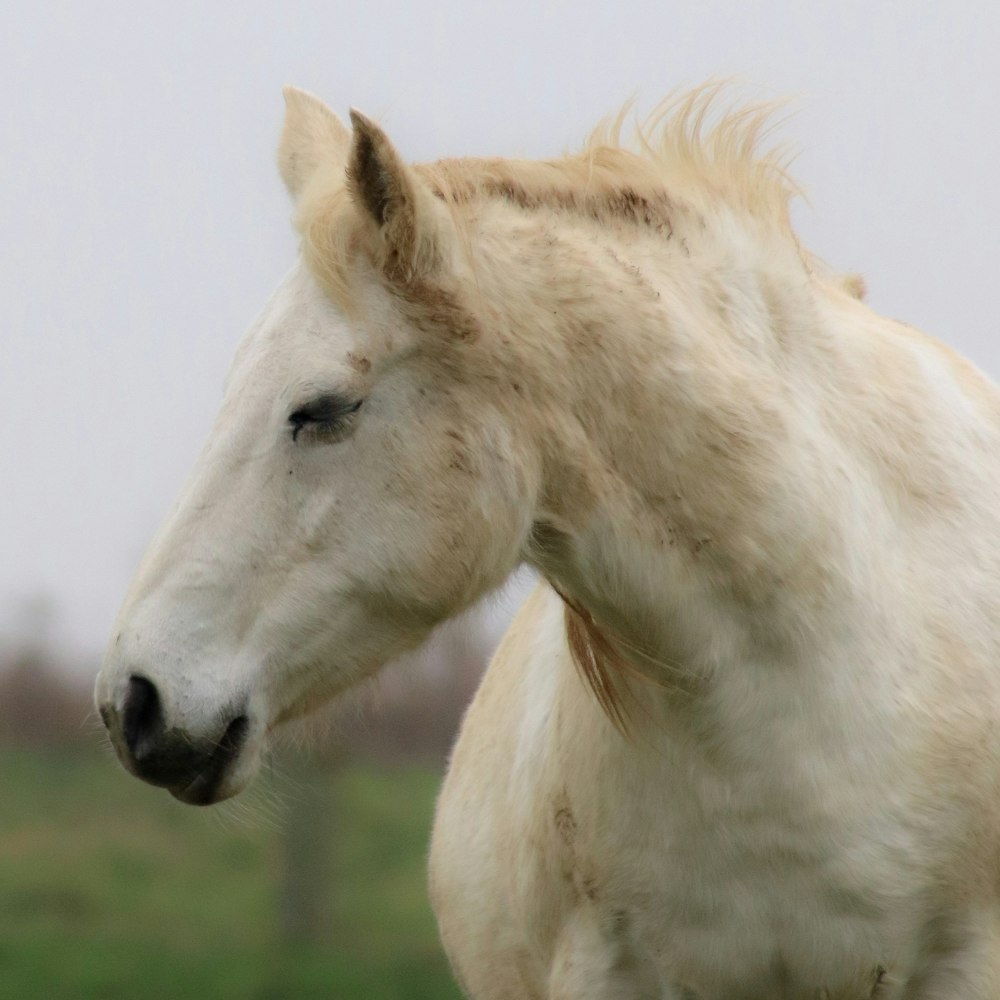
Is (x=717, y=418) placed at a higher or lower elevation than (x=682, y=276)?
lower

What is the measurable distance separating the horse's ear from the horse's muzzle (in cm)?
100

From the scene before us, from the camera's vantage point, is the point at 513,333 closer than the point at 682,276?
Answer: Yes

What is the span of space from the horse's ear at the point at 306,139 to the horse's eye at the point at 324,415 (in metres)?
0.60

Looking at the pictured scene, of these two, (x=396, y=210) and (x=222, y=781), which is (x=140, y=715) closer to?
(x=222, y=781)

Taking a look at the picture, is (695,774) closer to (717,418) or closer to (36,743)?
(717,418)

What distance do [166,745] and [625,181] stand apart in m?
1.16

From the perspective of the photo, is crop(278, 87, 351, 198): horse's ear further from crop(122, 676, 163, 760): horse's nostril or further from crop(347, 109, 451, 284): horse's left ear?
crop(122, 676, 163, 760): horse's nostril

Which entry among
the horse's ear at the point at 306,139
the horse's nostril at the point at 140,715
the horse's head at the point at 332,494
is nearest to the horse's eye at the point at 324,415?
the horse's head at the point at 332,494

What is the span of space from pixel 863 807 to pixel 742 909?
27 centimetres

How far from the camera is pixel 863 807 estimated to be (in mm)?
2383

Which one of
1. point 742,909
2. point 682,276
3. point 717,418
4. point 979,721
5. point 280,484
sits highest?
point 682,276

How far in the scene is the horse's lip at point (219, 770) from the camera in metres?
2.14

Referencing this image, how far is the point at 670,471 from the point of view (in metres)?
2.24

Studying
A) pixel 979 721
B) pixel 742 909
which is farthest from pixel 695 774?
pixel 979 721
